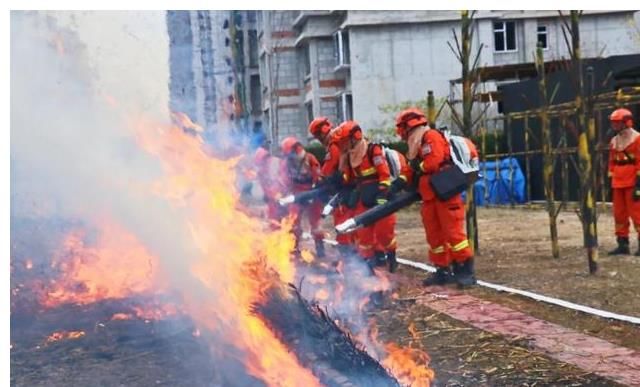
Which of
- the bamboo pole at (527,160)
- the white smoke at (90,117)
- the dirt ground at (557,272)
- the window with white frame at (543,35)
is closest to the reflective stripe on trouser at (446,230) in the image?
the dirt ground at (557,272)

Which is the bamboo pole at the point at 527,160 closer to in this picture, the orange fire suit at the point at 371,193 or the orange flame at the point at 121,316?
the orange fire suit at the point at 371,193

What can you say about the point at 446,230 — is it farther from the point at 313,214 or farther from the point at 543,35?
the point at 543,35

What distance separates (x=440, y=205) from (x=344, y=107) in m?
2.28

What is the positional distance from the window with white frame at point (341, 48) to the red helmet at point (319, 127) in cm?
75

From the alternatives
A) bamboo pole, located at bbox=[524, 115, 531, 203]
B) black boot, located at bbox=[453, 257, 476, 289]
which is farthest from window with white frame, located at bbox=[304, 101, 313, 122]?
bamboo pole, located at bbox=[524, 115, 531, 203]

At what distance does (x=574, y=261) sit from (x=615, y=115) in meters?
1.59

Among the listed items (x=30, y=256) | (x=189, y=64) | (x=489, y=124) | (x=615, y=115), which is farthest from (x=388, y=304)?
(x=489, y=124)

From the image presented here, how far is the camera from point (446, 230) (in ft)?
21.0

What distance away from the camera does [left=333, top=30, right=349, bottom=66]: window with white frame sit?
25.5 ft

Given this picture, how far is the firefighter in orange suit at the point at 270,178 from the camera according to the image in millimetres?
7541

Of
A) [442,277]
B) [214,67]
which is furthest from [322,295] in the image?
[442,277]

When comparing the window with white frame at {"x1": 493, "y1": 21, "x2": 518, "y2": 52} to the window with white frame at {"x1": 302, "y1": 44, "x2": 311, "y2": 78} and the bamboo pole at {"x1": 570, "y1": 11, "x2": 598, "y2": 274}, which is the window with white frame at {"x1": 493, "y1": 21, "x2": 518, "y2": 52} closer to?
the bamboo pole at {"x1": 570, "y1": 11, "x2": 598, "y2": 274}

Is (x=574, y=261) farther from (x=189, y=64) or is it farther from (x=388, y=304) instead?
(x=189, y=64)
